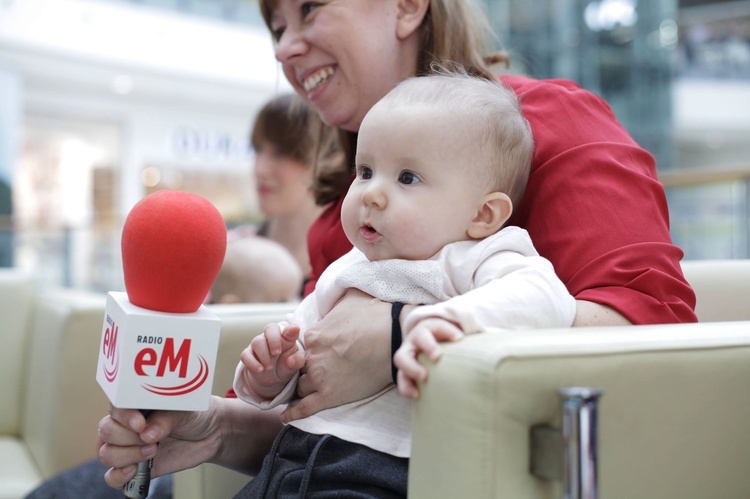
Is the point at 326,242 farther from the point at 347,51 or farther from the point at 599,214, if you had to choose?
the point at 599,214

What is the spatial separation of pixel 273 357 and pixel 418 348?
29cm

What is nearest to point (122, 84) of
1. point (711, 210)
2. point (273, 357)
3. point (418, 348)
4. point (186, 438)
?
point (711, 210)

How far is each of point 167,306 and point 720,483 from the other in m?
0.65

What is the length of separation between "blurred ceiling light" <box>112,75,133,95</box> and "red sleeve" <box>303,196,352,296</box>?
1024 cm

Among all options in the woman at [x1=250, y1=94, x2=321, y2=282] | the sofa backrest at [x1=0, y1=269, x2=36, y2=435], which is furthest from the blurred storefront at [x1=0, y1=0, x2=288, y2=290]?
the sofa backrest at [x1=0, y1=269, x2=36, y2=435]

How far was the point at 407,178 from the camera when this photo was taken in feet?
3.46

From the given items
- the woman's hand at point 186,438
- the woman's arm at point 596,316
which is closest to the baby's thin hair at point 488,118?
the woman's arm at point 596,316

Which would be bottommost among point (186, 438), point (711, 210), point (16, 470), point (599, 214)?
point (16, 470)

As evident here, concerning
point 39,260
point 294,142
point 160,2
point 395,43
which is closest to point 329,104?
point 395,43

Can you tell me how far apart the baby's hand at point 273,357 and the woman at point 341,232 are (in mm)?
33

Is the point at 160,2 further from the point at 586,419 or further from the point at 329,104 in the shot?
the point at 586,419

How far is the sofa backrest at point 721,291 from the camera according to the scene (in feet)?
4.54

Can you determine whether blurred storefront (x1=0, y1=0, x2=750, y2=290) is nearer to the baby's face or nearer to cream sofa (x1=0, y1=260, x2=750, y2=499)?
the baby's face

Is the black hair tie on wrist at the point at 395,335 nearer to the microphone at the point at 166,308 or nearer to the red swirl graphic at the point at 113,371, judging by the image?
the microphone at the point at 166,308
